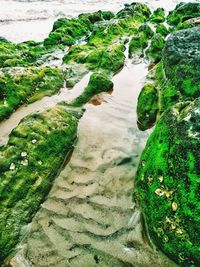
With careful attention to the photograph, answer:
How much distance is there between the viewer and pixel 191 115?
14.5 feet

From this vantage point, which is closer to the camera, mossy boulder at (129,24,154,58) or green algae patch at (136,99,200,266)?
green algae patch at (136,99,200,266)

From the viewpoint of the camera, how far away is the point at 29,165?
523cm

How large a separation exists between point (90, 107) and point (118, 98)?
39.7 inches

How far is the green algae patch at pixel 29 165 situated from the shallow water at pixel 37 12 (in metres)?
10.7

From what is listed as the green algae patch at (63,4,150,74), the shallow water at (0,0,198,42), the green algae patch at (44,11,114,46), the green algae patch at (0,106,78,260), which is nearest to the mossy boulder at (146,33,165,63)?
the green algae patch at (63,4,150,74)

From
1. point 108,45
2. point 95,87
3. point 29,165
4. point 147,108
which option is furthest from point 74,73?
point 29,165

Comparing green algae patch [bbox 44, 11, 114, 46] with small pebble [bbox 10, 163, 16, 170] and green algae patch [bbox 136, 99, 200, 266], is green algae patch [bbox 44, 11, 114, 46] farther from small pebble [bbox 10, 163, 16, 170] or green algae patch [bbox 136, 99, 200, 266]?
green algae patch [bbox 136, 99, 200, 266]

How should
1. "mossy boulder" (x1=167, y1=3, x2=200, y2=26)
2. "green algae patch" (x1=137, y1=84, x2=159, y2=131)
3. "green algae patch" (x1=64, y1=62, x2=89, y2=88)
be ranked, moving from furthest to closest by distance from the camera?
"mossy boulder" (x1=167, y1=3, x2=200, y2=26) < "green algae patch" (x1=64, y1=62, x2=89, y2=88) < "green algae patch" (x1=137, y1=84, x2=159, y2=131)

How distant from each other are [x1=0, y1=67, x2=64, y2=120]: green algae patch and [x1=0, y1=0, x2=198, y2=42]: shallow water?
24.1 ft

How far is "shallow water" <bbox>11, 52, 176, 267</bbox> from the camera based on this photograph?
4105mm

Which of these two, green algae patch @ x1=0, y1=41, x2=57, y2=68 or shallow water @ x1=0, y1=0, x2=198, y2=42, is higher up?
shallow water @ x1=0, y1=0, x2=198, y2=42

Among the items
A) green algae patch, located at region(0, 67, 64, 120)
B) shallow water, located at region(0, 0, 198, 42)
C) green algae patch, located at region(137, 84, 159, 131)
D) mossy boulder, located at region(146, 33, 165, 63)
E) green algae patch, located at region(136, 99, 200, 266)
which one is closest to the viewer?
green algae patch, located at region(136, 99, 200, 266)

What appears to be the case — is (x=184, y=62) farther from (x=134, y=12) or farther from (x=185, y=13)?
(x=134, y=12)

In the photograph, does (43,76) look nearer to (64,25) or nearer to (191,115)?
(191,115)
